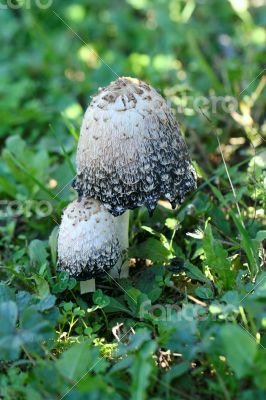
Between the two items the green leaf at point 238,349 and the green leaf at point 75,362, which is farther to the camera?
the green leaf at point 75,362

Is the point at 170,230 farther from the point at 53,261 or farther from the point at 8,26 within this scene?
the point at 8,26

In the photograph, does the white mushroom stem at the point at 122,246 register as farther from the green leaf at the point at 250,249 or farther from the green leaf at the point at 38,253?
the green leaf at the point at 250,249

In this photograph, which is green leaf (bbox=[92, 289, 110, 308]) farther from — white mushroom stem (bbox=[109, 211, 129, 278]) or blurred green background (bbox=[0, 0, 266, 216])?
blurred green background (bbox=[0, 0, 266, 216])

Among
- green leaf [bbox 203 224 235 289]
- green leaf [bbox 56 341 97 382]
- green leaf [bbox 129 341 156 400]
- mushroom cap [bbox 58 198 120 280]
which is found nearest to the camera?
green leaf [bbox 129 341 156 400]

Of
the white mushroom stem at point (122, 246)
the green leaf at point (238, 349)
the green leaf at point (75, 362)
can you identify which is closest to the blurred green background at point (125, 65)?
the white mushroom stem at point (122, 246)

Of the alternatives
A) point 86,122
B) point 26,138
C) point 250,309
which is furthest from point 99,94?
point 26,138

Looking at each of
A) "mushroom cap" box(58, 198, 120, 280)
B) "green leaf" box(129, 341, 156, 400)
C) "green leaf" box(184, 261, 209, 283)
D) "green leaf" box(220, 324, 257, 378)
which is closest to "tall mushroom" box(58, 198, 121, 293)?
"mushroom cap" box(58, 198, 120, 280)
